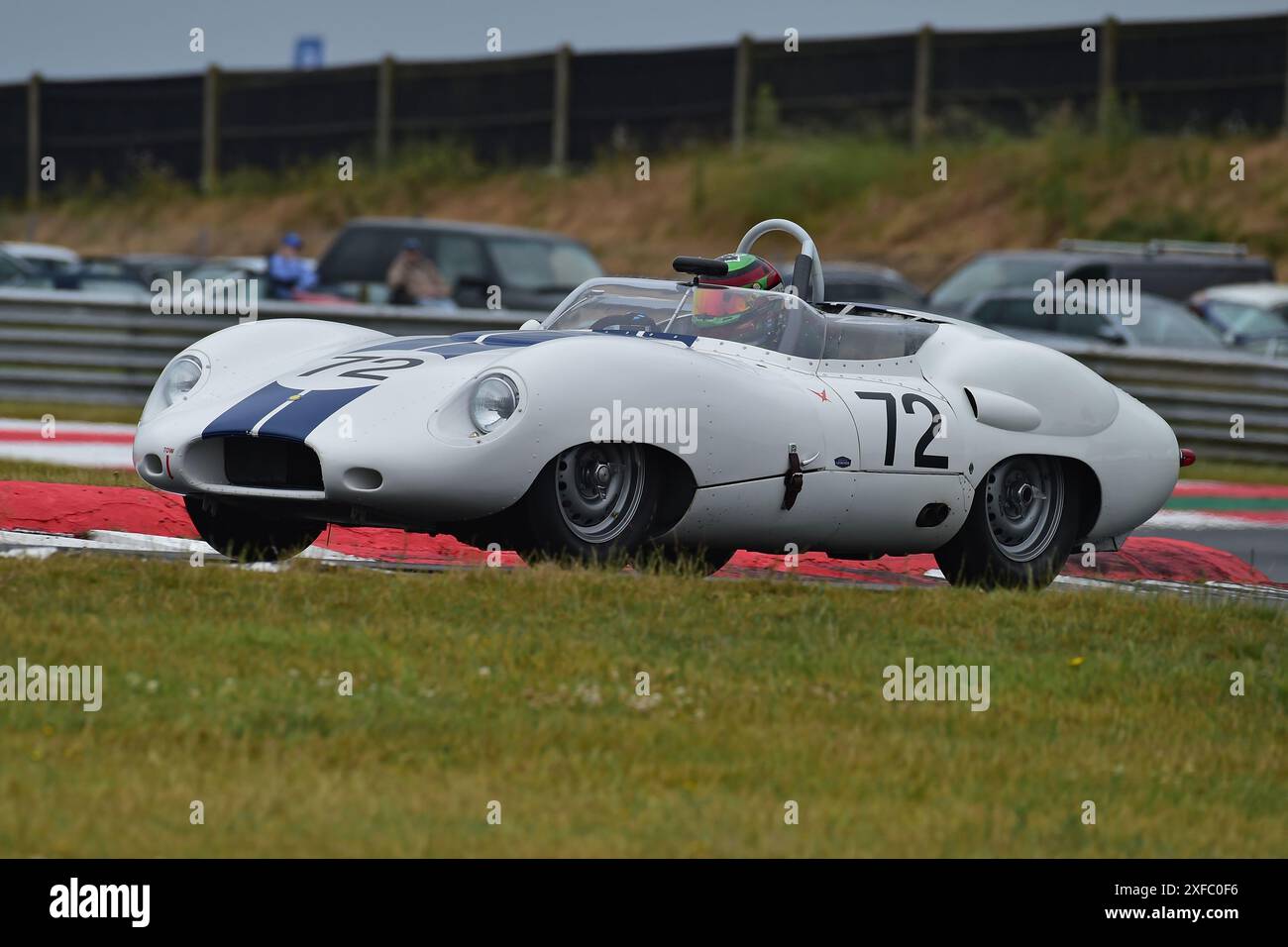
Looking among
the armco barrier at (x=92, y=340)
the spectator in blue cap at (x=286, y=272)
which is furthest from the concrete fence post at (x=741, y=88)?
the armco barrier at (x=92, y=340)

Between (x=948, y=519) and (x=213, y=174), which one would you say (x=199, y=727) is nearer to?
(x=948, y=519)

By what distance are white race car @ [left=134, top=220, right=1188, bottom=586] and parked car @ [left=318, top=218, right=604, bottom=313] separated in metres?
13.1

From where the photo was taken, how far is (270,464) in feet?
23.8

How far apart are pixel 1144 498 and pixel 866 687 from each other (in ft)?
10.5

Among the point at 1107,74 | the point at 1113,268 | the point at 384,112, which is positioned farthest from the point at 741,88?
the point at 1113,268

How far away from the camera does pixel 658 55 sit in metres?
37.4

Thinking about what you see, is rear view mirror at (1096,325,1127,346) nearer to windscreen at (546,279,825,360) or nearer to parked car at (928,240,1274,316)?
parked car at (928,240,1274,316)

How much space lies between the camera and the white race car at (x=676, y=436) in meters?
6.98

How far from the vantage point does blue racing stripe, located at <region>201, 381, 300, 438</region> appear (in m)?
7.20

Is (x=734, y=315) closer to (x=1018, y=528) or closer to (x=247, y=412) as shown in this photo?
(x=1018, y=528)

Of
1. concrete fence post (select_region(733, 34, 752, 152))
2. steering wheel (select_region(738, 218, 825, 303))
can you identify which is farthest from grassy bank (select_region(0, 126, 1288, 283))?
steering wheel (select_region(738, 218, 825, 303))
